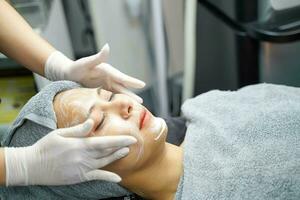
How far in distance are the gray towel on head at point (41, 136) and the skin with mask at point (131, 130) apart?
0.03 meters

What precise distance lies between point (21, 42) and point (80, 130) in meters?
0.50

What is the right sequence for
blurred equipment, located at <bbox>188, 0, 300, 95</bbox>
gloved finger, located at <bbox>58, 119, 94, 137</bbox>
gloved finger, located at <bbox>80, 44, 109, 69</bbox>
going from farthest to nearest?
1. blurred equipment, located at <bbox>188, 0, 300, 95</bbox>
2. gloved finger, located at <bbox>80, 44, 109, 69</bbox>
3. gloved finger, located at <bbox>58, 119, 94, 137</bbox>

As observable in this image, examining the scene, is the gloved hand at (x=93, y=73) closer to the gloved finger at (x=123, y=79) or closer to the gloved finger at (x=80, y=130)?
the gloved finger at (x=123, y=79)

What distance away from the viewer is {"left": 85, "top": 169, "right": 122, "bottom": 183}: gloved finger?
3.58 feet

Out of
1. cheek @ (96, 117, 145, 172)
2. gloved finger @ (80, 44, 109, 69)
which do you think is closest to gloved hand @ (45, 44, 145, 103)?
gloved finger @ (80, 44, 109, 69)

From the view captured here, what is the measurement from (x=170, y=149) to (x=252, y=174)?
0.26 metres

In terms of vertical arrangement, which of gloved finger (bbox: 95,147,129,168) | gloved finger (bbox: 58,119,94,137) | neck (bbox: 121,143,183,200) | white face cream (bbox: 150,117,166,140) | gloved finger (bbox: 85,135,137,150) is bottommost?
neck (bbox: 121,143,183,200)

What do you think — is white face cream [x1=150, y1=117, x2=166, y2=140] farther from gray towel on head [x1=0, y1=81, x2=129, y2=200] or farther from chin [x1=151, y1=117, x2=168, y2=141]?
gray towel on head [x1=0, y1=81, x2=129, y2=200]

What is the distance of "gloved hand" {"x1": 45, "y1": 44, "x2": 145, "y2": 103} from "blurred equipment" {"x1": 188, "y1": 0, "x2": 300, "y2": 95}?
0.76 m

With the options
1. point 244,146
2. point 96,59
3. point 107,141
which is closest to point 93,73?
point 96,59

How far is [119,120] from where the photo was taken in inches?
46.4

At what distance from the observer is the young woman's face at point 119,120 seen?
1171 millimetres

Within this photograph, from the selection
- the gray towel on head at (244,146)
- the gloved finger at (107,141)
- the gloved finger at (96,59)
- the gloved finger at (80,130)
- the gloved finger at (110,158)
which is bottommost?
the gray towel on head at (244,146)

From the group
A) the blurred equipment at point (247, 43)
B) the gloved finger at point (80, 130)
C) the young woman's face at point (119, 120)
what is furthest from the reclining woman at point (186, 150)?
the blurred equipment at point (247, 43)
